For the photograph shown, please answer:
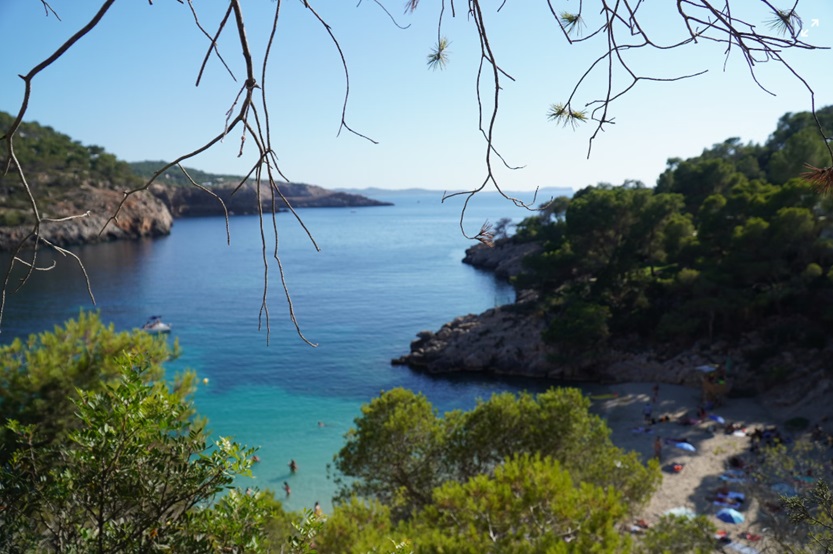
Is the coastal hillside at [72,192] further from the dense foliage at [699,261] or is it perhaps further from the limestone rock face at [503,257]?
the dense foliage at [699,261]

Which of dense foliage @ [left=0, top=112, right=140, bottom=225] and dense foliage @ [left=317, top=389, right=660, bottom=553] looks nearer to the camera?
dense foliage @ [left=317, top=389, right=660, bottom=553]

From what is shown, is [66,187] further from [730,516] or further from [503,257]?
[730,516]

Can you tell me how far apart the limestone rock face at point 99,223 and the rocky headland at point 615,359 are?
85.9ft

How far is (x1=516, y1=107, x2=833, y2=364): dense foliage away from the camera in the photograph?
67.6 feet

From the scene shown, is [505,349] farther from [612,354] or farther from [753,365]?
[753,365]

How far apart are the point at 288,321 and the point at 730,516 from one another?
2785 cm

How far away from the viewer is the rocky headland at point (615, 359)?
765 inches

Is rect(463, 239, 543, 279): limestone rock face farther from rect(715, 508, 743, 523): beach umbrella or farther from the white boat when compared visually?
rect(715, 508, 743, 523): beach umbrella

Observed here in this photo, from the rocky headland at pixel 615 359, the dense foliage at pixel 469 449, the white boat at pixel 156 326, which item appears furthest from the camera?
the white boat at pixel 156 326

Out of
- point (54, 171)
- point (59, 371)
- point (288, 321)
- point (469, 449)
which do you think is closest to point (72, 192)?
Result: point (54, 171)

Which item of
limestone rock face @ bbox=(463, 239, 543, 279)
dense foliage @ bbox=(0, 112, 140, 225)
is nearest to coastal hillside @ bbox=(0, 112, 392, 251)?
dense foliage @ bbox=(0, 112, 140, 225)

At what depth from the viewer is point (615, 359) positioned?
2428cm

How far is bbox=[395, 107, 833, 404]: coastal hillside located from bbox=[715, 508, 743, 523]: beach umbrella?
831cm

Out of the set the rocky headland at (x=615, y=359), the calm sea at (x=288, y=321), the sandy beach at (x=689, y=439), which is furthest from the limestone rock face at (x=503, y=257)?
the sandy beach at (x=689, y=439)
